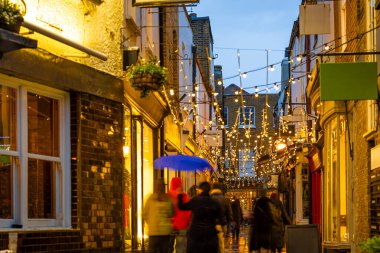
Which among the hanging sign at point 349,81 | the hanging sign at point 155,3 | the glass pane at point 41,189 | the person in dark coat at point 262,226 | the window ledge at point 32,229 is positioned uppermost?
the hanging sign at point 155,3

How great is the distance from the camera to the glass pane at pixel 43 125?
932 centimetres

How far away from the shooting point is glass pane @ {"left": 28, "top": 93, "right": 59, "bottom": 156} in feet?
30.6

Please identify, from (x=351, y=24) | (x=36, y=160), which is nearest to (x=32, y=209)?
(x=36, y=160)

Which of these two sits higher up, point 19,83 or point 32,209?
point 19,83

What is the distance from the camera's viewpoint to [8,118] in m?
8.78

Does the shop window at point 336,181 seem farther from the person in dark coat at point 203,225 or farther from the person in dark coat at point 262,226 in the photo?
the person in dark coat at point 203,225

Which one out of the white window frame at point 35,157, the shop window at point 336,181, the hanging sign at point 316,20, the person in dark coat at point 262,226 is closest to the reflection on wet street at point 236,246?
the shop window at point 336,181

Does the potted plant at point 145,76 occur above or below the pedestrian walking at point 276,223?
above

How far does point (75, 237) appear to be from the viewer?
391 inches

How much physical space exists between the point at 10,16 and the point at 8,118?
1904mm

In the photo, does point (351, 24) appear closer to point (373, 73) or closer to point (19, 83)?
point (373, 73)

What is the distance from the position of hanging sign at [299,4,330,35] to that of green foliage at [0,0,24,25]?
47.1 ft

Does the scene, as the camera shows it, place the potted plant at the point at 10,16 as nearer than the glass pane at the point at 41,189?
Yes

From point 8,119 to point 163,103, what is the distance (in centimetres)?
975
